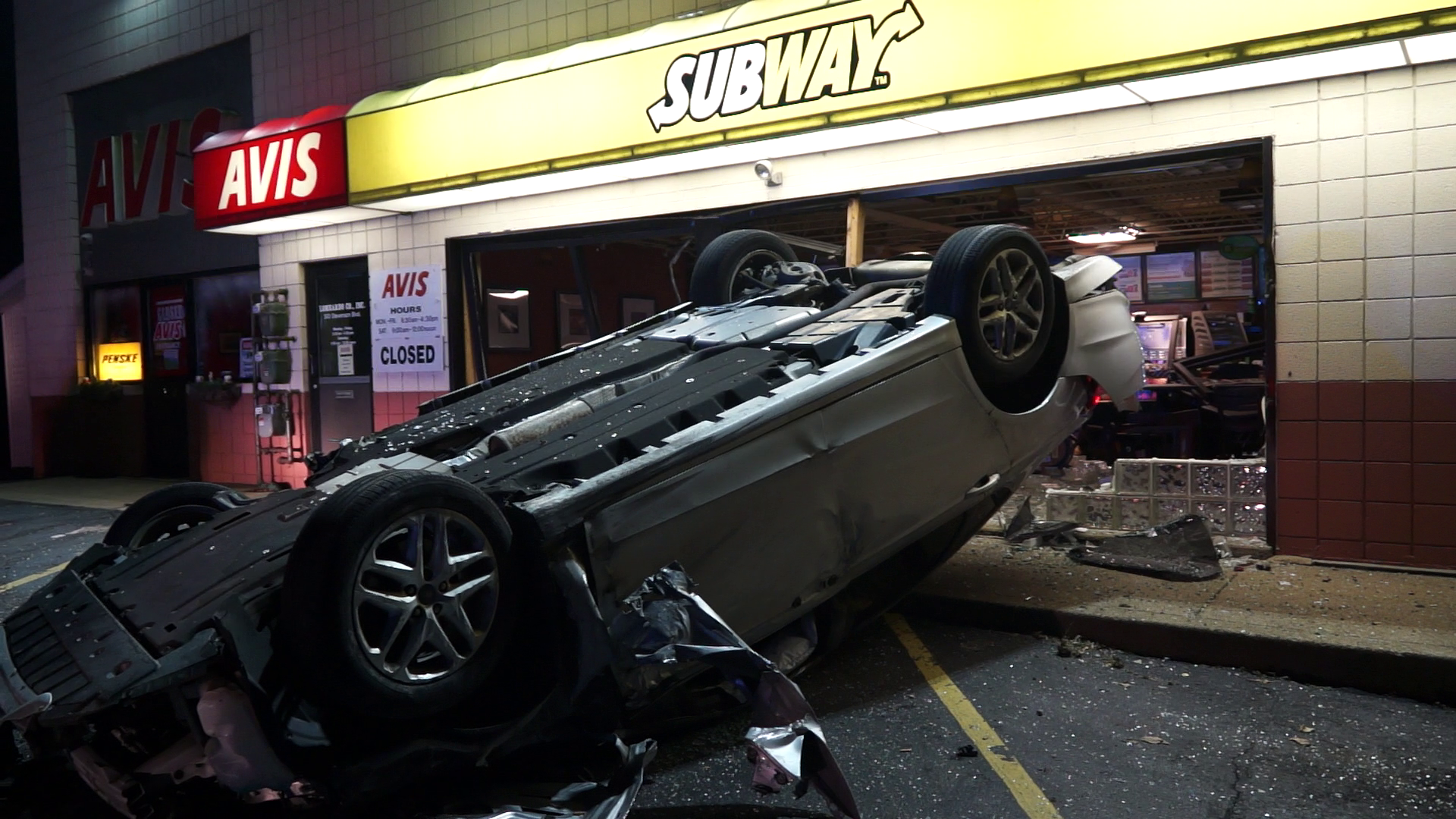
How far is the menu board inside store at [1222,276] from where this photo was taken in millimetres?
12477

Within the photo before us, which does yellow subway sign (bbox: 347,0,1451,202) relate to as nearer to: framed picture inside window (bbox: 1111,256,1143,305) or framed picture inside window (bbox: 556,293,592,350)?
framed picture inside window (bbox: 556,293,592,350)

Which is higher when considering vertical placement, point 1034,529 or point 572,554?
point 572,554

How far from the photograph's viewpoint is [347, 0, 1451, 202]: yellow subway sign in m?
5.30

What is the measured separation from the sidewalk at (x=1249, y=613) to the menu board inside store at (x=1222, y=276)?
7.68 m

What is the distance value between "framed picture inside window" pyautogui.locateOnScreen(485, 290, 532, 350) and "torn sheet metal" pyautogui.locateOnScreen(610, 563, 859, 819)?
7.20 meters

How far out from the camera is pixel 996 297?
4402 millimetres

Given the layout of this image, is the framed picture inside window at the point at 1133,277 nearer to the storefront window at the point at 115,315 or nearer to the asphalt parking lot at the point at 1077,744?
the asphalt parking lot at the point at 1077,744

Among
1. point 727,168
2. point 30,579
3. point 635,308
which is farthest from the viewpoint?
point 635,308

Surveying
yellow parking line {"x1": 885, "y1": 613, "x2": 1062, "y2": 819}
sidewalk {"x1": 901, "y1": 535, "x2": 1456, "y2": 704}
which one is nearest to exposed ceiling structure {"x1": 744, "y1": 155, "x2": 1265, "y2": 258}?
sidewalk {"x1": 901, "y1": 535, "x2": 1456, "y2": 704}

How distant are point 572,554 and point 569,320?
7.78m

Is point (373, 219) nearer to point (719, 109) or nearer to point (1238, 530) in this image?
point (719, 109)

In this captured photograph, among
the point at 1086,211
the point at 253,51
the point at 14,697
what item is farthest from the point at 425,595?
the point at 253,51

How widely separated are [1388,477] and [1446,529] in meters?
0.38

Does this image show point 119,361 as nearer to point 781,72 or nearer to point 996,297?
point 781,72
